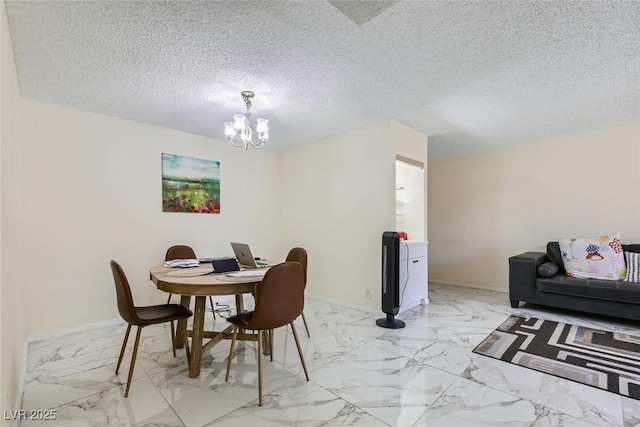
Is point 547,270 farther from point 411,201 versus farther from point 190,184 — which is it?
point 190,184

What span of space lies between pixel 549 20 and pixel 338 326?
3.06 metres

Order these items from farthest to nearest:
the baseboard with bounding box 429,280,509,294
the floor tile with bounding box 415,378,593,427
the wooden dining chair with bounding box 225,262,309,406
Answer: the baseboard with bounding box 429,280,509,294 < the wooden dining chair with bounding box 225,262,309,406 < the floor tile with bounding box 415,378,593,427

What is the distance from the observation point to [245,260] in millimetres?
2777

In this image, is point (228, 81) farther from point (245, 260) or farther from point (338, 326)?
point (338, 326)

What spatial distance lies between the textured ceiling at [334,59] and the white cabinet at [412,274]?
1.62 m

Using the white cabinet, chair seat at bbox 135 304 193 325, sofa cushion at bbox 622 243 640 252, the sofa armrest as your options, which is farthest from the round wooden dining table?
sofa cushion at bbox 622 243 640 252

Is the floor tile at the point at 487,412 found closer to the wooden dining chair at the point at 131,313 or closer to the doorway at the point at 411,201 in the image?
the wooden dining chair at the point at 131,313

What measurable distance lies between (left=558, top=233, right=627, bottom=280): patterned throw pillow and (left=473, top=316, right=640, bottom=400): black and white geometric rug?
31.2 inches

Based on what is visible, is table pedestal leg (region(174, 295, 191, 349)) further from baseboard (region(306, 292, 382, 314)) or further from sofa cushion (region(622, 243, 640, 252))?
sofa cushion (region(622, 243, 640, 252))

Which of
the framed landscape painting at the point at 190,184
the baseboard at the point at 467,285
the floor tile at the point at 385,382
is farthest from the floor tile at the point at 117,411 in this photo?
the baseboard at the point at 467,285

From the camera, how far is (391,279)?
315 cm

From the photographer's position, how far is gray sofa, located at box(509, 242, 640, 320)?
3166 millimetres

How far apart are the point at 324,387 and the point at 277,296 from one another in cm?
72

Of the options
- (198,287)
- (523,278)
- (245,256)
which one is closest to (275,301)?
(198,287)
